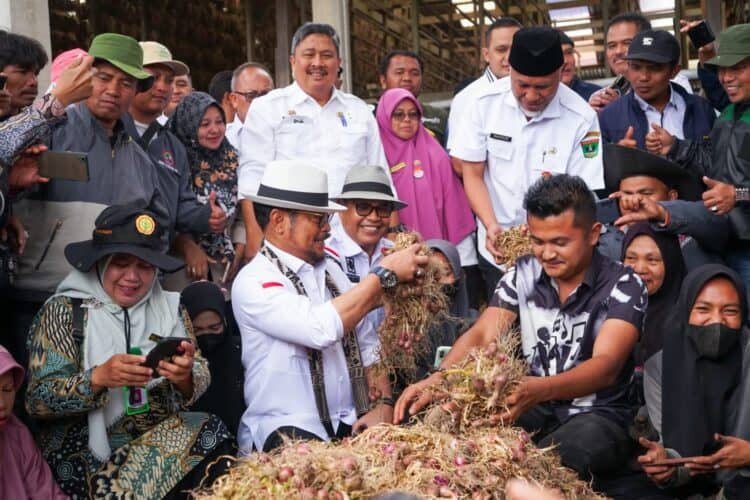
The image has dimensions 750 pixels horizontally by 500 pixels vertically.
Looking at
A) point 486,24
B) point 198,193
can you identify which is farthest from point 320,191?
point 486,24

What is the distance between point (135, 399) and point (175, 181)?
1.46 meters

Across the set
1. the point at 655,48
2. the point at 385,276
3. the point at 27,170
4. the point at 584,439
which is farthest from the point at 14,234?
the point at 655,48

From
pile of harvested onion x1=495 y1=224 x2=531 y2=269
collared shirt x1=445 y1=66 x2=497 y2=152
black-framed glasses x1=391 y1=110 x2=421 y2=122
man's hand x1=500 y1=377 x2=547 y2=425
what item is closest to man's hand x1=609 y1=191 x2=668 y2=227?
pile of harvested onion x1=495 y1=224 x2=531 y2=269

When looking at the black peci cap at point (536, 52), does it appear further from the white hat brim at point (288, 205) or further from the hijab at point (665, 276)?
the white hat brim at point (288, 205)

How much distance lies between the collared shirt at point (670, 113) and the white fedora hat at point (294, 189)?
234cm

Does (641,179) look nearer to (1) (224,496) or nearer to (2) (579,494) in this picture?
(2) (579,494)

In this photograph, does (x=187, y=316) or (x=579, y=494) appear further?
(x=187, y=316)

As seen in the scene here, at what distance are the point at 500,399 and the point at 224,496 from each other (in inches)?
43.4

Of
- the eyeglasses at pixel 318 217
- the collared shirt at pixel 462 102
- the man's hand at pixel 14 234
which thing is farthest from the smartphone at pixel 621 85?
the man's hand at pixel 14 234

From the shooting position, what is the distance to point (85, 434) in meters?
4.04

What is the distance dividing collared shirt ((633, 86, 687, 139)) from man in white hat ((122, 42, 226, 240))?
2602 mm

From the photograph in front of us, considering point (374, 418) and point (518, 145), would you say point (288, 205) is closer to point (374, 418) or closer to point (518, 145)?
Answer: point (374, 418)

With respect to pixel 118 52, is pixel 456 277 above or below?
below

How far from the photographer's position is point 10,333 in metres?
4.40
